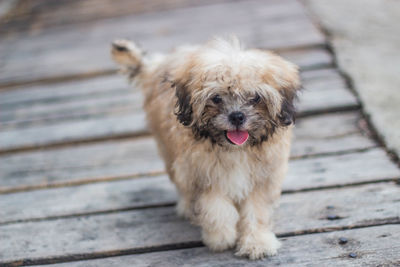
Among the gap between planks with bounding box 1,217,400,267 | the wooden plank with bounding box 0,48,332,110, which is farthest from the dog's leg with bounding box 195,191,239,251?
the wooden plank with bounding box 0,48,332,110

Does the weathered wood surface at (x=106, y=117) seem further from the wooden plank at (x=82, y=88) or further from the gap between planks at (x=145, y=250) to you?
the gap between planks at (x=145, y=250)

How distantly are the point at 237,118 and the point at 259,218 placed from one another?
0.67 metres

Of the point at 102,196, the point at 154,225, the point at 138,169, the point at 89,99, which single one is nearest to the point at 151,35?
the point at 89,99

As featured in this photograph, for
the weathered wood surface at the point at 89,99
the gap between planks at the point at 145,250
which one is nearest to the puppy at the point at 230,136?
the gap between planks at the point at 145,250

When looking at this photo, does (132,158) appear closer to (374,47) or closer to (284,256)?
(284,256)

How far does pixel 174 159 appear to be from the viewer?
2.48 metres

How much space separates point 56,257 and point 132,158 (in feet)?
3.65

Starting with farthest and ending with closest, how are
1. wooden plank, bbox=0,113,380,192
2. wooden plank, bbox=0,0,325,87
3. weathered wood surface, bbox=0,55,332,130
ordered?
wooden plank, bbox=0,0,325,87 < weathered wood surface, bbox=0,55,332,130 < wooden plank, bbox=0,113,380,192

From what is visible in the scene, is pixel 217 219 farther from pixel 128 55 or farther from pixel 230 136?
pixel 128 55

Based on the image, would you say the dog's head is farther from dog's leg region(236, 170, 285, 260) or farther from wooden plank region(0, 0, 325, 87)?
wooden plank region(0, 0, 325, 87)

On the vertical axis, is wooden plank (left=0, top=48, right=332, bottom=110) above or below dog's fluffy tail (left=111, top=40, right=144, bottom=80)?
below

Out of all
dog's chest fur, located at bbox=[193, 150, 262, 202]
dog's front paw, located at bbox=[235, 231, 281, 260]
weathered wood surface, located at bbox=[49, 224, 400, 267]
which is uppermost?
dog's chest fur, located at bbox=[193, 150, 262, 202]

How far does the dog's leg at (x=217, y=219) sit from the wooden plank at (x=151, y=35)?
2.93 m

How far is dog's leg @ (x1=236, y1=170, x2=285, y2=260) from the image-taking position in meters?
2.30
